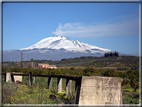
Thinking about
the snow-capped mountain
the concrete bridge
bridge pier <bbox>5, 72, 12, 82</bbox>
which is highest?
the snow-capped mountain

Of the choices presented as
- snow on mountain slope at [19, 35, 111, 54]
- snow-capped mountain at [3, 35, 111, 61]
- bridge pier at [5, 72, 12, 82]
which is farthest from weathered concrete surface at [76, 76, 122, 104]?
snow on mountain slope at [19, 35, 111, 54]

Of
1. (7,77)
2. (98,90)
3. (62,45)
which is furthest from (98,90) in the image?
(62,45)

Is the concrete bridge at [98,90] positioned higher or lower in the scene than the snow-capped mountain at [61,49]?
lower

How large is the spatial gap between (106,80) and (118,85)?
40 centimetres

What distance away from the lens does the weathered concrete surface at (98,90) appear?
14.8 ft

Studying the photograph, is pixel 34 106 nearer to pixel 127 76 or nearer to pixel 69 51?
pixel 127 76

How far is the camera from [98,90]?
14.8 feet

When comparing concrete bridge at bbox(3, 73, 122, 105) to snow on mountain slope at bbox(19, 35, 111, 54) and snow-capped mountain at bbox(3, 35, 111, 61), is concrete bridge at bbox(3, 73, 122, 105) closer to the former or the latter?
snow-capped mountain at bbox(3, 35, 111, 61)

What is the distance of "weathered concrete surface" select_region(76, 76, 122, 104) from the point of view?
4.51m

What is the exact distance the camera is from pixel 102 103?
455cm

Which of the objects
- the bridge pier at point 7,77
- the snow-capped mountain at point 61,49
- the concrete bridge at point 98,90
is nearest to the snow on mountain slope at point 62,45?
the snow-capped mountain at point 61,49

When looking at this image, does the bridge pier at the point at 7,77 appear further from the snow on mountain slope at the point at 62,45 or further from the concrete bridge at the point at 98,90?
the snow on mountain slope at the point at 62,45

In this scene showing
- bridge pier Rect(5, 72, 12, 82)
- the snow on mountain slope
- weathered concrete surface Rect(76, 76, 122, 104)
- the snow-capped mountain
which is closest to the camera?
weathered concrete surface Rect(76, 76, 122, 104)

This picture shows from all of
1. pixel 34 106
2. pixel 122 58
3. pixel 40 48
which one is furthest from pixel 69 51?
pixel 34 106
